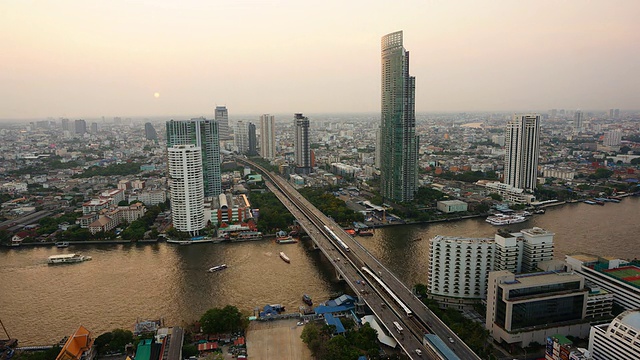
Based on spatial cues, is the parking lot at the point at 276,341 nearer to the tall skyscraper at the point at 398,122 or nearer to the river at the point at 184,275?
the river at the point at 184,275

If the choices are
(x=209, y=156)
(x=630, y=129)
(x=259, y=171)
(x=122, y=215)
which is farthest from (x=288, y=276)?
(x=630, y=129)

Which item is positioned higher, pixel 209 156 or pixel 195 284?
pixel 209 156

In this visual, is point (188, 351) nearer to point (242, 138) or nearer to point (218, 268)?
point (218, 268)

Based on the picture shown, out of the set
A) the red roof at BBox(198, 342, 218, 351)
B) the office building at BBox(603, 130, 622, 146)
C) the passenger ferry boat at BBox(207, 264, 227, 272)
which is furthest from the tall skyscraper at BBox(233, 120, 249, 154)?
the red roof at BBox(198, 342, 218, 351)

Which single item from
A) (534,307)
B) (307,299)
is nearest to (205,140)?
(307,299)

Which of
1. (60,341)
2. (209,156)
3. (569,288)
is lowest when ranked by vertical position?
(60,341)

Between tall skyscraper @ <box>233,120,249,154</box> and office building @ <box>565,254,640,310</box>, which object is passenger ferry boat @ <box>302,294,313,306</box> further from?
tall skyscraper @ <box>233,120,249,154</box>

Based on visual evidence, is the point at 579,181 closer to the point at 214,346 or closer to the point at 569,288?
the point at 569,288
